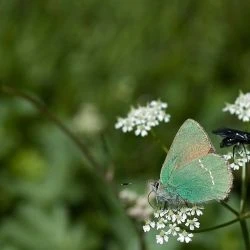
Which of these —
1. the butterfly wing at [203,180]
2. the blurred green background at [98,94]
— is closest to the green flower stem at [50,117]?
the blurred green background at [98,94]

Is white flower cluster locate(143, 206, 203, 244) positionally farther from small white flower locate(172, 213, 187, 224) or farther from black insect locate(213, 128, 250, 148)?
black insect locate(213, 128, 250, 148)

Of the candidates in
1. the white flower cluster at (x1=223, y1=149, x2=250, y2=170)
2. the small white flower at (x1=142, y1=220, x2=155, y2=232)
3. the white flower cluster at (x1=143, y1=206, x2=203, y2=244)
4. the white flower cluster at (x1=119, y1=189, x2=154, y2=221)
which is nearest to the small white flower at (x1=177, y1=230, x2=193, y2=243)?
the white flower cluster at (x1=143, y1=206, x2=203, y2=244)

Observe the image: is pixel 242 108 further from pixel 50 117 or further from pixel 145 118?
pixel 50 117

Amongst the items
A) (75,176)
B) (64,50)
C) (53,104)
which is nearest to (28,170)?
(75,176)

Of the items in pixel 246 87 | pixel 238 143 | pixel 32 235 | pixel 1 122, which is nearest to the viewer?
pixel 238 143

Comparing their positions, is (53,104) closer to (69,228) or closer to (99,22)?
(99,22)

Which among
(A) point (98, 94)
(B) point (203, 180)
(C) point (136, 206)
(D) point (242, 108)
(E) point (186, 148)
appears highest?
(A) point (98, 94)

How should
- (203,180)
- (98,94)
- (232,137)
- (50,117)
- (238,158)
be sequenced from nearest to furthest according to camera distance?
(203,180) < (232,137) < (238,158) < (50,117) < (98,94)

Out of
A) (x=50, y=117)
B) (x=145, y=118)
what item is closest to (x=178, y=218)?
(x=145, y=118)
